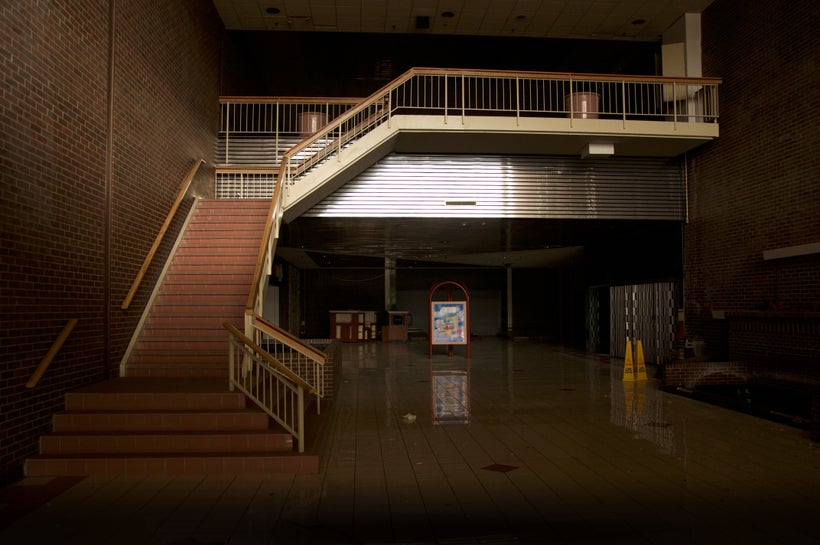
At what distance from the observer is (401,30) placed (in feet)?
47.3

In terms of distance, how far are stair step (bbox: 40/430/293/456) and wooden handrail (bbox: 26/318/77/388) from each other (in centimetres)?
61

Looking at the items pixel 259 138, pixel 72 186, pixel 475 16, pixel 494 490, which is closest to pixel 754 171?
pixel 475 16

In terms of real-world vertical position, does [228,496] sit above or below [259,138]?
below

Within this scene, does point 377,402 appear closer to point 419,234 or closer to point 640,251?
point 419,234

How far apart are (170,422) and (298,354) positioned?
2721 millimetres

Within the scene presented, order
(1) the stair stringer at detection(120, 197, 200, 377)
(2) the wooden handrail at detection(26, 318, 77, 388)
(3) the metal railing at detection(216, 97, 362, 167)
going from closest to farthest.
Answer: (2) the wooden handrail at detection(26, 318, 77, 388) → (1) the stair stringer at detection(120, 197, 200, 377) → (3) the metal railing at detection(216, 97, 362, 167)

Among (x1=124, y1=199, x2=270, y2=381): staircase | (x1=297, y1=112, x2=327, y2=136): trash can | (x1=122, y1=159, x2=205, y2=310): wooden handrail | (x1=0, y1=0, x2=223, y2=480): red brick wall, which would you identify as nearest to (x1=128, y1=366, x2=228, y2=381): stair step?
(x1=124, y1=199, x2=270, y2=381): staircase

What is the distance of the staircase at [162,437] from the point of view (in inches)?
216

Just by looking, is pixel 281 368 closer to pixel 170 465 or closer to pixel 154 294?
pixel 170 465

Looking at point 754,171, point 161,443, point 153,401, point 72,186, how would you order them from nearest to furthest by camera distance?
point 161,443
point 153,401
point 72,186
point 754,171

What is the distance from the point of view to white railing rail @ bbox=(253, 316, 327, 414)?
267 inches

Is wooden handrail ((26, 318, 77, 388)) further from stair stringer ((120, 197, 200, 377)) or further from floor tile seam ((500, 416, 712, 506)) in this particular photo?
floor tile seam ((500, 416, 712, 506))

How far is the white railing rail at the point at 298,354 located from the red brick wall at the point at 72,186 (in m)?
2.00

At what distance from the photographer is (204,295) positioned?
9.00m
